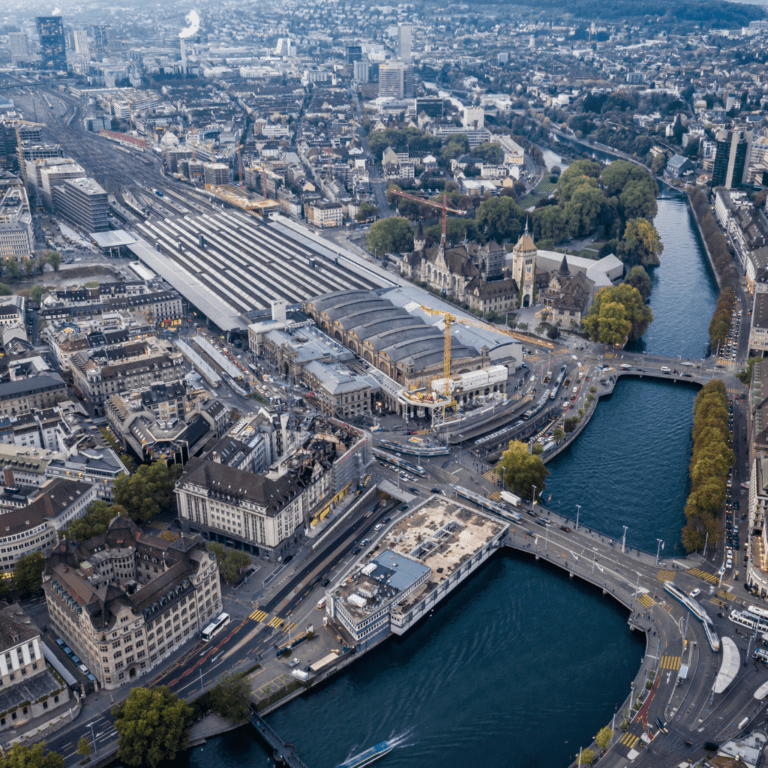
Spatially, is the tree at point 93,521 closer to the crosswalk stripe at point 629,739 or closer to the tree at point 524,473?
the tree at point 524,473

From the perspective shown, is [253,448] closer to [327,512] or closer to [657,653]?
[327,512]

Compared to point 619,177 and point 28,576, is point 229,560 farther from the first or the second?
point 619,177

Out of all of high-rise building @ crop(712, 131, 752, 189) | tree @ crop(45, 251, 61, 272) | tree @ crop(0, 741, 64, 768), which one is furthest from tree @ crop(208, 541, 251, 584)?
high-rise building @ crop(712, 131, 752, 189)

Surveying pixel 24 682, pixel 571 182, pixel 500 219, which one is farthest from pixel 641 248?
pixel 24 682

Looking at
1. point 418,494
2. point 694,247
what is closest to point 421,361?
point 418,494

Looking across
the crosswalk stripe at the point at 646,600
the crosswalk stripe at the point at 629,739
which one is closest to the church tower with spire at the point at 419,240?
the crosswalk stripe at the point at 646,600
